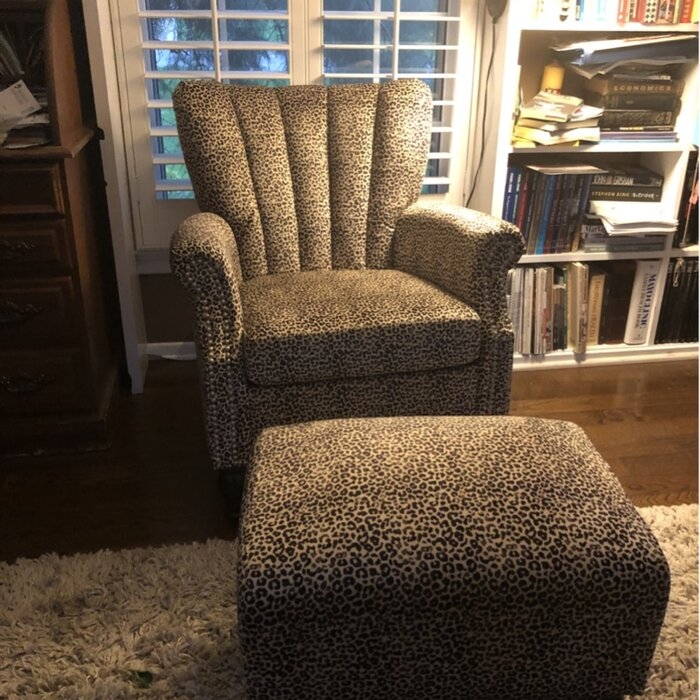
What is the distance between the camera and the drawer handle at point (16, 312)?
1.73 metres

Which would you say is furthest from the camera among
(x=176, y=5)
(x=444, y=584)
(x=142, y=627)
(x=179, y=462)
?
(x=176, y=5)

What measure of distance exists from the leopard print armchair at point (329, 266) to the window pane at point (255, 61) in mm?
225

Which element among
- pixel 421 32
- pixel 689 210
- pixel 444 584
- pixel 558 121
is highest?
pixel 421 32

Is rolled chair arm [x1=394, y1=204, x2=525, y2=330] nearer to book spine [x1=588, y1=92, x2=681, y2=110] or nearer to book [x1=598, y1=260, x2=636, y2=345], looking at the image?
book spine [x1=588, y1=92, x2=681, y2=110]

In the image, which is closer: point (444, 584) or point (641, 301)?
point (444, 584)

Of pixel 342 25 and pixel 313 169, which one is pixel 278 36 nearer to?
pixel 342 25

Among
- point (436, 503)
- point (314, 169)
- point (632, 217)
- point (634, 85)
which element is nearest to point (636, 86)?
point (634, 85)

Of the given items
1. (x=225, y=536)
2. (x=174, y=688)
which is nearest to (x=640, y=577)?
(x=174, y=688)

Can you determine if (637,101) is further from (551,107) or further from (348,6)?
(348,6)

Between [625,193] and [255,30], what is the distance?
1.22 m

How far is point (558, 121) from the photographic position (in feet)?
6.91

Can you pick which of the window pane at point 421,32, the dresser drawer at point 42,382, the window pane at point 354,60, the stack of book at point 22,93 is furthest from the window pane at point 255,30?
the dresser drawer at point 42,382

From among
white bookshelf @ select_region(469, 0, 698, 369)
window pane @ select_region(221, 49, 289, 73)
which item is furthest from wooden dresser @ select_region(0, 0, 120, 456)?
white bookshelf @ select_region(469, 0, 698, 369)

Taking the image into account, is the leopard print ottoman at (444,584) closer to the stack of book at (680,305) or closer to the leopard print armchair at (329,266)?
the leopard print armchair at (329,266)
